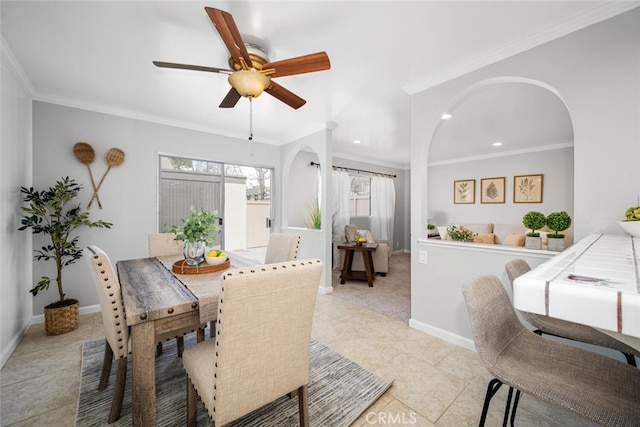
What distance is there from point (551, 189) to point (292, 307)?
6.01m

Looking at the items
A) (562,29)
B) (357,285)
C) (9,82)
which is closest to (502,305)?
(562,29)

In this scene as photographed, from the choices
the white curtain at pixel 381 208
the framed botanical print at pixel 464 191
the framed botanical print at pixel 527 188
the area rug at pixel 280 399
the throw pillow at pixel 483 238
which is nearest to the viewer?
the area rug at pixel 280 399

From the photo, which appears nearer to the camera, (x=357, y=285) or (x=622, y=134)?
(x=622, y=134)

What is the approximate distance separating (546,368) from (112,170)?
4.30m

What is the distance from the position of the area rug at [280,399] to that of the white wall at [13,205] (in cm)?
88

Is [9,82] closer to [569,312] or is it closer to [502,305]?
[569,312]

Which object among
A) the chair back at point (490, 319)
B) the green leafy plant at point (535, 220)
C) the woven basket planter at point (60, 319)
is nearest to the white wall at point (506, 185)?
the green leafy plant at point (535, 220)

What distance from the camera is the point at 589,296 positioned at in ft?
1.59

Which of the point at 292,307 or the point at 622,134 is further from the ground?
the point at 622,134

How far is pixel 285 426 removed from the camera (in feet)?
4.60

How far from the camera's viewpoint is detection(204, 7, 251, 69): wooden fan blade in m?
1.27

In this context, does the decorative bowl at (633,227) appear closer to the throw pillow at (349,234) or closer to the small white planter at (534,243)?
the small white planter at (534,243)

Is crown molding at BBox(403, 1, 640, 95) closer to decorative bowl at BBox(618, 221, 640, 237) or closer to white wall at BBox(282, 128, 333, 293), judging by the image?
decorative bowl at BBox(618, 221, 640, 237)

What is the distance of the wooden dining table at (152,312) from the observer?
1.13 meters
